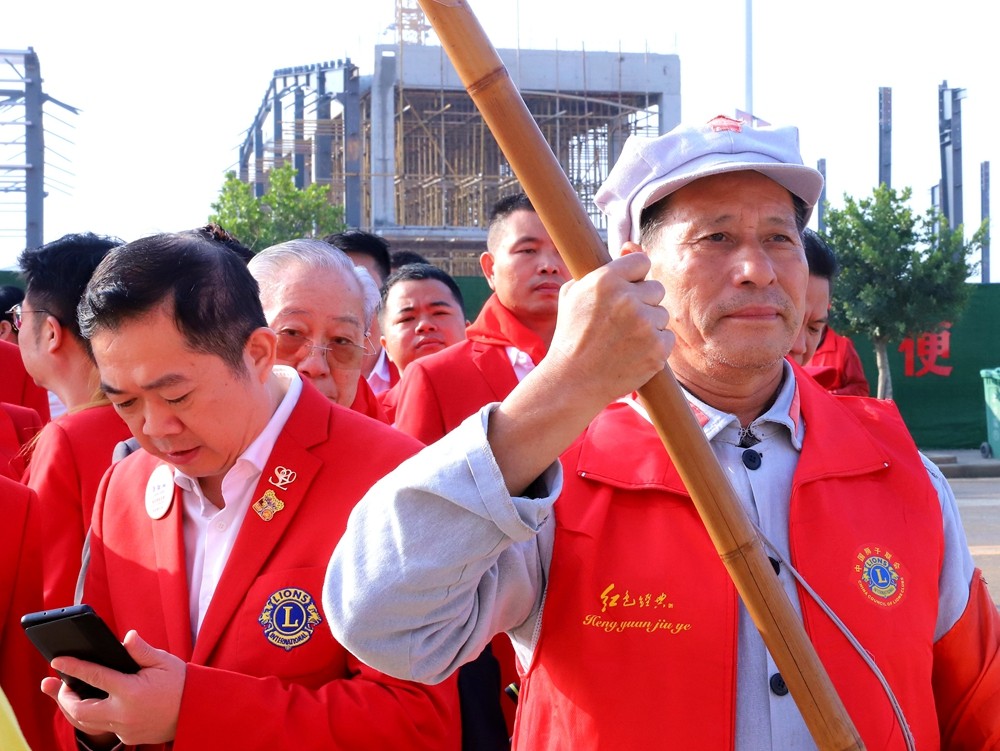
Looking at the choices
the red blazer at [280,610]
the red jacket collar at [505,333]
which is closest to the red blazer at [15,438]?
the red blazer at [280,610]

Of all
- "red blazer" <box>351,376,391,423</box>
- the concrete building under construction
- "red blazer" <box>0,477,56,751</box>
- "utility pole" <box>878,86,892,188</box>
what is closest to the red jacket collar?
"red blazer" <box>351,376,391,423</box>

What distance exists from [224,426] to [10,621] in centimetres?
63

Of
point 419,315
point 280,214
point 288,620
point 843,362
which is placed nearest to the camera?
point 288,620

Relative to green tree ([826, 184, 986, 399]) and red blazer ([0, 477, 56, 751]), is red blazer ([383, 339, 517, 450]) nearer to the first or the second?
red blazer ([0, 477, 56, 751])

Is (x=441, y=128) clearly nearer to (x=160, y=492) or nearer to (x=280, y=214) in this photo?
(x=280, y=214)

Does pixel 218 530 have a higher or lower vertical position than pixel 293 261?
lower

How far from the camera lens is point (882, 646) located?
5.77 feet

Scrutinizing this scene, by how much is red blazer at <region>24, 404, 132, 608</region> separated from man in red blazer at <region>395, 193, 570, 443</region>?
42.5 inches

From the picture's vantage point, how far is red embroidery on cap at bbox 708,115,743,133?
1.95 m

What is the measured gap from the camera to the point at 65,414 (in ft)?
9.76

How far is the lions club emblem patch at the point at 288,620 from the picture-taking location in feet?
6.99

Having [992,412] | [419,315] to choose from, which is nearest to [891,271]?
[992,412]

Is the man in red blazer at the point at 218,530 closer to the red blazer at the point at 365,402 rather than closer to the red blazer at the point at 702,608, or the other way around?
the red blazer at the point at 702,608

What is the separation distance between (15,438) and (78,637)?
199 cm
